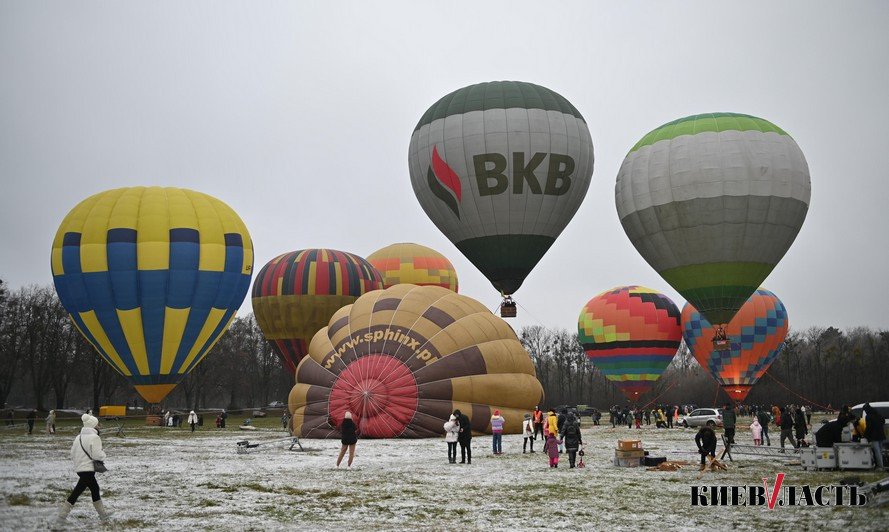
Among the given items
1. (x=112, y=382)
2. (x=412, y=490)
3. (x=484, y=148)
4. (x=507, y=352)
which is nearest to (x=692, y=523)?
(x=412, y=490)

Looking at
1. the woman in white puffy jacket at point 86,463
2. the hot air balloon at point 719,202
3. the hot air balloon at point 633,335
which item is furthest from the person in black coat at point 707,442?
the hot air balloon at point 633,335

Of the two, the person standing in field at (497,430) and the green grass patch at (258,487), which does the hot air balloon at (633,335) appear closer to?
the person standing in field at (497,430)

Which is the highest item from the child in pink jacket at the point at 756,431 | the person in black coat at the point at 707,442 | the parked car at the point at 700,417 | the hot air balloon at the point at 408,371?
the hot air balloon at the point at 408,371

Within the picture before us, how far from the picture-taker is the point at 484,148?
2706cm

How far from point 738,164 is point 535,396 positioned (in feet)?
34.7

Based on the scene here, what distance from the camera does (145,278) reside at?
1045 inches

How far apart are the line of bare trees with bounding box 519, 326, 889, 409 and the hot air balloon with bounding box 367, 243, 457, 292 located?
94.5 feet

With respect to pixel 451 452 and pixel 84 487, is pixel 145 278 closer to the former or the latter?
pixel 451 452

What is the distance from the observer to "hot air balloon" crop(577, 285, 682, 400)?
42656 millimetres

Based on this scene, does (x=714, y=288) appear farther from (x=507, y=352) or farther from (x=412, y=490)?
(x=412, y=490)

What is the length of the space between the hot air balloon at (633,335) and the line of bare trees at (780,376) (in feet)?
73.8

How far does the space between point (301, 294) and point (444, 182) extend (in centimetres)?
1002

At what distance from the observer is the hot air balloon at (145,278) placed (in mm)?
26484

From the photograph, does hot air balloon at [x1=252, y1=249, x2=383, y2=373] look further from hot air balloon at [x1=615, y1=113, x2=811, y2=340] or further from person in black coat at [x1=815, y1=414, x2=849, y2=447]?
person in black coat at [x1=815, y1=414, x2=849, y2=447]
